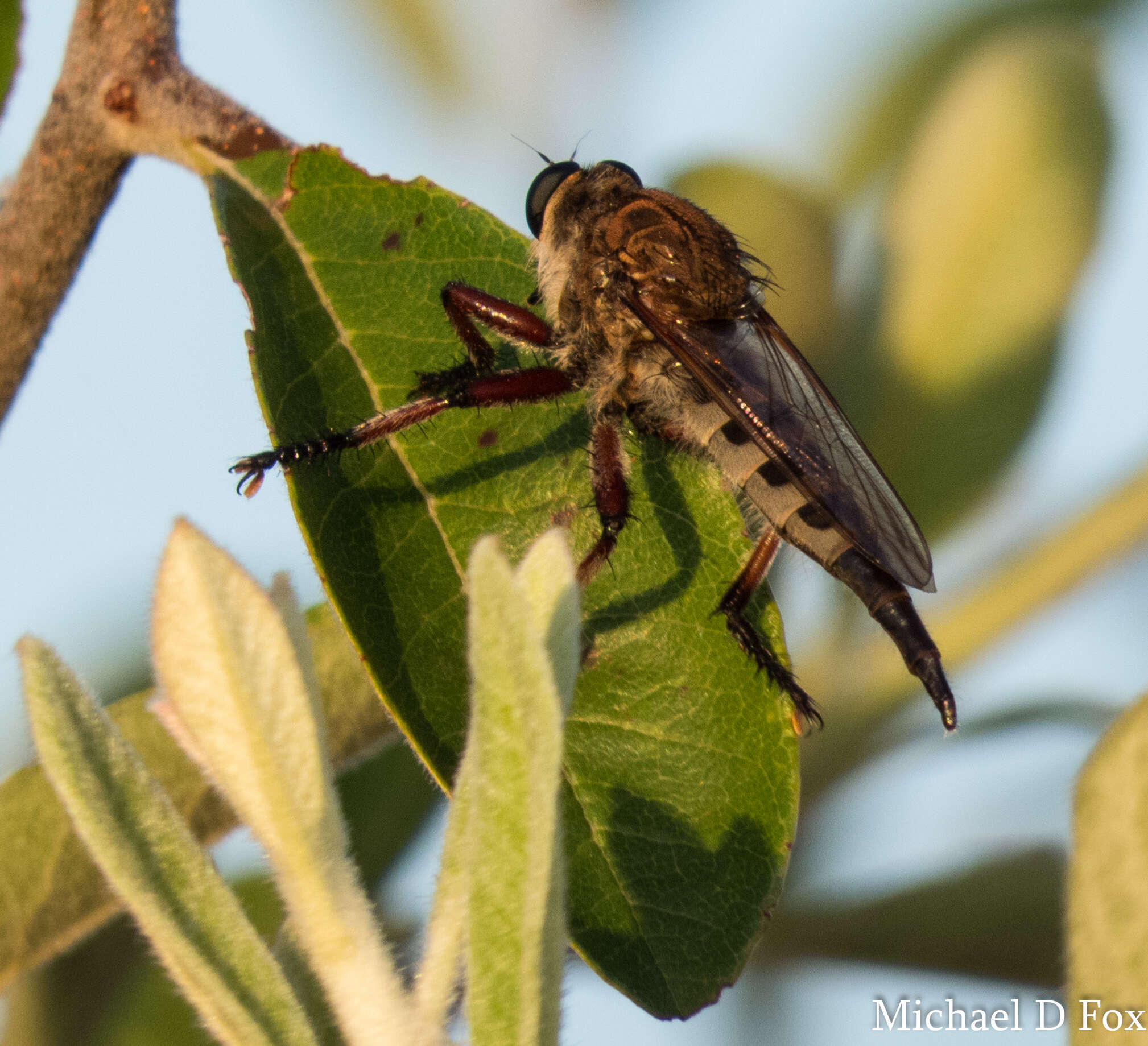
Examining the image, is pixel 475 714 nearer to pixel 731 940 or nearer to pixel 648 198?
pixel 731 940

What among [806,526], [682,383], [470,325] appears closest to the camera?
[470,325]

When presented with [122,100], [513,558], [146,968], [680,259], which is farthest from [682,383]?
[146,968]

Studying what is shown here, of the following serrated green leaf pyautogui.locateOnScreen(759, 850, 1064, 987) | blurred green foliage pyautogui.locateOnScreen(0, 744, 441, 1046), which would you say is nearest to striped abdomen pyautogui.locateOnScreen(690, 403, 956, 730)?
serrated green leaf pyautogui.locateOnScreen(759, 850, 1064, 987)

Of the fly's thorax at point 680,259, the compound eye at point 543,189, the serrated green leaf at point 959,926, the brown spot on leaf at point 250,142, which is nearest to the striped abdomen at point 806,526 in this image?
the fly's thorax at point 680,259

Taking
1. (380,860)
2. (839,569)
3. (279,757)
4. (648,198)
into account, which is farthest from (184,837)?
(648,198)

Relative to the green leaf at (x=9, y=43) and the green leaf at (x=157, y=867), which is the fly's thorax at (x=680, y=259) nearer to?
the green leaf at (x=9, y=43)

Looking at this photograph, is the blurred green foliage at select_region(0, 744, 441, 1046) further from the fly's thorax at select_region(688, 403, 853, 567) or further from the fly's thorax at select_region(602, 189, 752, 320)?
the fly's thorax at select_region(602, 189, 752, 320)

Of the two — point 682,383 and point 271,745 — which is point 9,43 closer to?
point 271,745
